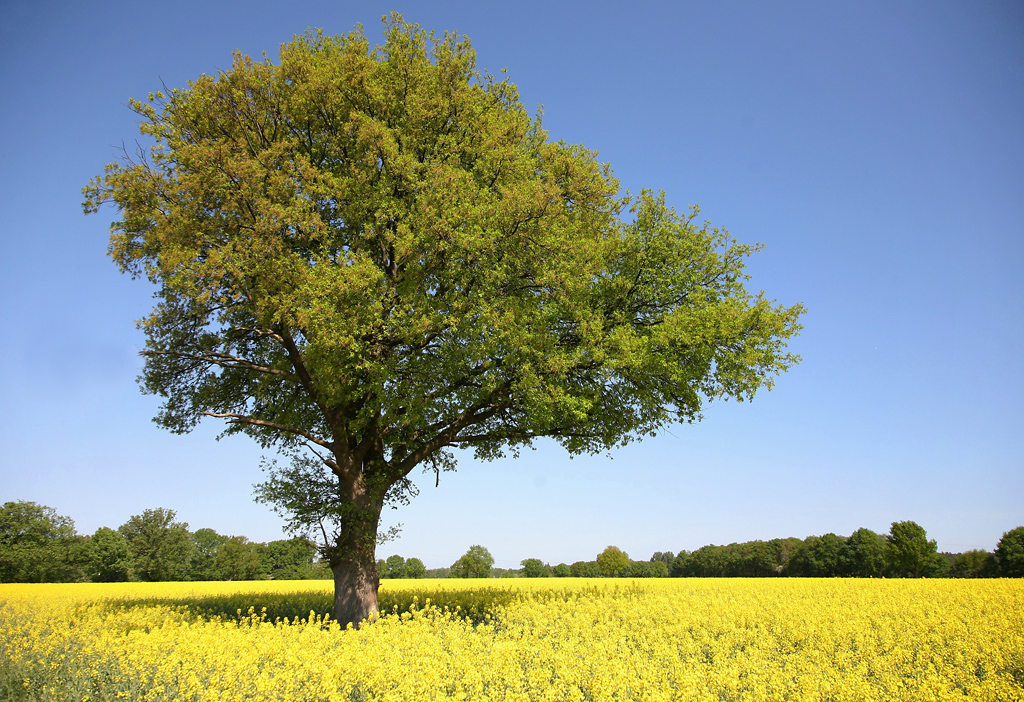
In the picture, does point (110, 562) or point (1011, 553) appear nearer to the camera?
point (1011, 553)

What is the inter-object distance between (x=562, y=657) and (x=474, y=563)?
53.7m

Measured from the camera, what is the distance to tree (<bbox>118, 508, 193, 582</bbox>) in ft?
228

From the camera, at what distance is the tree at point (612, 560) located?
214 ft

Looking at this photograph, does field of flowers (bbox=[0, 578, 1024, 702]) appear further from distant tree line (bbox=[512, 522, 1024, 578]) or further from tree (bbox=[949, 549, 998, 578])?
tree (bbox=[949, 549, 998, 578])

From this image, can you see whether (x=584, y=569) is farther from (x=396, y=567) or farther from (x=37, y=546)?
(x=37, y=546)

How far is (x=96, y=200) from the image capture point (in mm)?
12914

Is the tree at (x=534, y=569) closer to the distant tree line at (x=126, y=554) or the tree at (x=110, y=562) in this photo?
the distant tree line at (x=126, y=554)

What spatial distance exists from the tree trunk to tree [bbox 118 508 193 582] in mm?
69442

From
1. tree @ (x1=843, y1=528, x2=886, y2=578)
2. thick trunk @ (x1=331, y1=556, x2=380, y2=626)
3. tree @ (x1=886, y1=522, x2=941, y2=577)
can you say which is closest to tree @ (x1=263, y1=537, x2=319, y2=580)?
thick trunk @ (x1=331, y1=556, x2=380, y2=626)

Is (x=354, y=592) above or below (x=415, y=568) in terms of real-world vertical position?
above

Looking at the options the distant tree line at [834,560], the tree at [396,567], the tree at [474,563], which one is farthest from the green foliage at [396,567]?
the distant tree line at [834,560]

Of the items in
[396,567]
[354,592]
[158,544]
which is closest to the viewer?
[354,592]

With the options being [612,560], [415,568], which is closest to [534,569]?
[612,560]

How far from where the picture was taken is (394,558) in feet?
211
